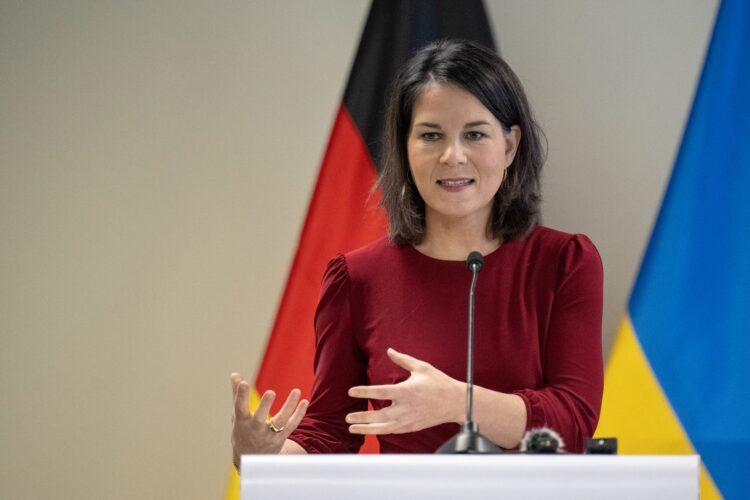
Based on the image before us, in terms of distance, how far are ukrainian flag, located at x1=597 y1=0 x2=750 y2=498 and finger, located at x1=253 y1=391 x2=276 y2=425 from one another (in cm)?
99

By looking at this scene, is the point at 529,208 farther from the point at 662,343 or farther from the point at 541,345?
the point at 662,343

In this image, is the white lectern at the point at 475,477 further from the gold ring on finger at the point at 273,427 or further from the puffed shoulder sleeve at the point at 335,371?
the puffed shoulder sleeve at the point at 335,371

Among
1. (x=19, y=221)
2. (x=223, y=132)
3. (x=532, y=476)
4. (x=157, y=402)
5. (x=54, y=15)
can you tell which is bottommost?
(x=157, y=402)

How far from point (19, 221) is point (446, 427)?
146cm

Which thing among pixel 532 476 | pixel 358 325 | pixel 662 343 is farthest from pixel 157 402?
pixel 532 476

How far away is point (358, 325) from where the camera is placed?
220cm

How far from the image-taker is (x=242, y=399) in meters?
1.66

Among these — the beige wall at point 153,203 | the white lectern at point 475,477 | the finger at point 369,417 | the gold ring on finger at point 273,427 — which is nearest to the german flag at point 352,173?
the beige wall at point 153,203

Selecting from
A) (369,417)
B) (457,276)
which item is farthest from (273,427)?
(457,276)

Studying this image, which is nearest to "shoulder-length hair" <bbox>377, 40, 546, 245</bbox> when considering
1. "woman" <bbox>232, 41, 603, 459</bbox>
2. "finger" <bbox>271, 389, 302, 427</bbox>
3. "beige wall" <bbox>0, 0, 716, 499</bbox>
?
"woman" <bbox>232, 41, 603, 459</bbox>

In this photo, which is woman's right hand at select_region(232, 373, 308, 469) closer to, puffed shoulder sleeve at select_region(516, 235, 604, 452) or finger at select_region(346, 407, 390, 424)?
finger at select_region(346, 407, 390, 424)

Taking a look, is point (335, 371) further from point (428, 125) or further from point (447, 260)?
point (428, 125)

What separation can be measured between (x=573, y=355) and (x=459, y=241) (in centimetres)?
37

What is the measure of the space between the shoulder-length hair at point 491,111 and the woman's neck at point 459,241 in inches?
0.9
